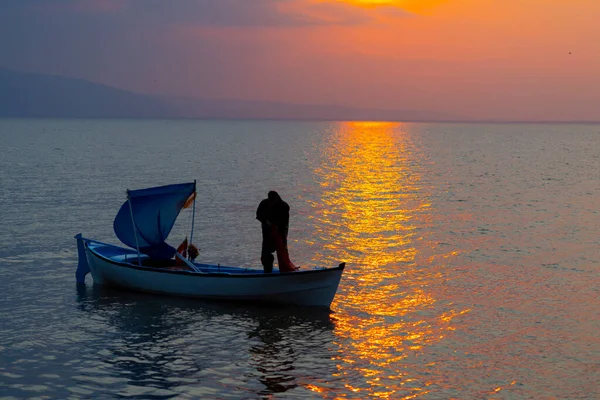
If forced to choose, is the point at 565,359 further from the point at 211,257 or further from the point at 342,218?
the point at 342,218

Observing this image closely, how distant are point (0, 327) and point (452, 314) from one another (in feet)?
42.4

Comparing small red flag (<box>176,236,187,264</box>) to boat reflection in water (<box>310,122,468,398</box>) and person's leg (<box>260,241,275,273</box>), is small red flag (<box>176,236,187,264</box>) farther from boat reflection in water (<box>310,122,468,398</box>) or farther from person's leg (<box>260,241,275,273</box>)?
boat reflection in water (<box>310,122,468,398</box>)

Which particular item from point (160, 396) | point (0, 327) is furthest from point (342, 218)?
point (160, 396)

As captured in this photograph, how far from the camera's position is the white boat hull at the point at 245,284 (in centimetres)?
2280

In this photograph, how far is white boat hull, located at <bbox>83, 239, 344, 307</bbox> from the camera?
22.8 metres

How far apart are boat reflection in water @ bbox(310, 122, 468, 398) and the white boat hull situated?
3.45 ft

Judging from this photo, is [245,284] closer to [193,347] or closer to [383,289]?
[193,347]

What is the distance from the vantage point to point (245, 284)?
75.7ft

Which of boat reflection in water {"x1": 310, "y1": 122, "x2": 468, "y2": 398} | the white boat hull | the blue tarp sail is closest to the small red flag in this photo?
the blue tarp sail

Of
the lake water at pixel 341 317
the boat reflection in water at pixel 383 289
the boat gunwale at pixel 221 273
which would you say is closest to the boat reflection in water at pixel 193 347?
the lake water at pixel 341 317

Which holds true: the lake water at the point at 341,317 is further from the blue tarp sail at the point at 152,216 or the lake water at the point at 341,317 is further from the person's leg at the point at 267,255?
the blue tarp sail at the point at 152,216

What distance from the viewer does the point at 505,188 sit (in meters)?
68.4

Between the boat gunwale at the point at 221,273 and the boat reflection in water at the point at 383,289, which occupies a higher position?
the boat gunwale at the point at 221,273

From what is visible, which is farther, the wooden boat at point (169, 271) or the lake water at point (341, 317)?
the wooden boat at point (169, 271)
